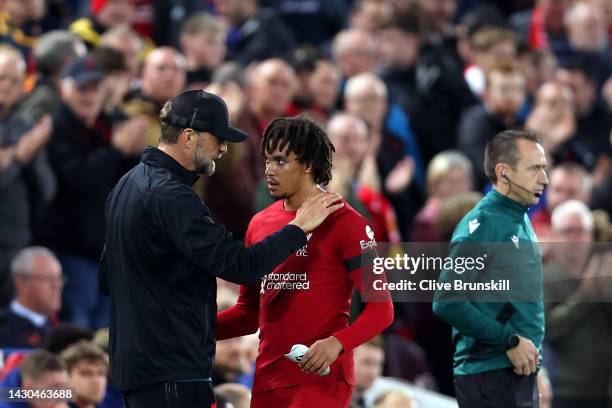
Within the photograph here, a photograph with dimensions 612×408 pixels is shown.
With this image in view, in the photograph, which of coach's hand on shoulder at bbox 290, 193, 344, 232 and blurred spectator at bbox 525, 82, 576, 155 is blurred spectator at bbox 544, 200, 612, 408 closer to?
blurred spectator at bbox 525, 82, 576, 155

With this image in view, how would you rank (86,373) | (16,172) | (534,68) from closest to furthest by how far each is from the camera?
(86,373)
(16,172)
(534,68)

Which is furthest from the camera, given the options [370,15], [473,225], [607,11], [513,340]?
A: [607,11]

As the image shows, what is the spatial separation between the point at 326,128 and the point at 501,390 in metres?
2.47

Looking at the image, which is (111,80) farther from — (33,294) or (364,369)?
(364,369)

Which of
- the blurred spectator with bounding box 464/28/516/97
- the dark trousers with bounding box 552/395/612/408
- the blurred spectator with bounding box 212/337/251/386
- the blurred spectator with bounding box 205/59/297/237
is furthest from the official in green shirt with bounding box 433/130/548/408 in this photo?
the blurred spectator with bounding box 464/28/516/97

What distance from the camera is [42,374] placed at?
800 cm

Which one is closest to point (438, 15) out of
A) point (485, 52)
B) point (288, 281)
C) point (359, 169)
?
point (485, 52)

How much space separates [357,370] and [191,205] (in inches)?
154

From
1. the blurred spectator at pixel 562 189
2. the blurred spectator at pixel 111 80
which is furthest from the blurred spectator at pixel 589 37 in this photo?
the blurred spectator at pixel 111 80

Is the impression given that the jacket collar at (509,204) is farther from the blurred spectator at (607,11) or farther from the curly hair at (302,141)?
the blurred spectator at (607,11)

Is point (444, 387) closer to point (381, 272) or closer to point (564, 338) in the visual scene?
point (564, 338)

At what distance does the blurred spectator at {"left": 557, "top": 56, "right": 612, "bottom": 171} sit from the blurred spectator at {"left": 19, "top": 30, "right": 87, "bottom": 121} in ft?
15.5

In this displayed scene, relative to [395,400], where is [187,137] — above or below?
above

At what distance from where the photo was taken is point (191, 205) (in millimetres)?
5977
